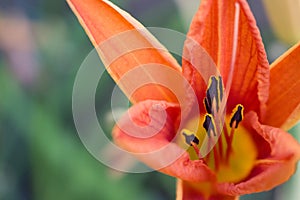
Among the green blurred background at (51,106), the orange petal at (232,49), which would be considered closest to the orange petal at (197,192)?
the orange petal at (232,49)

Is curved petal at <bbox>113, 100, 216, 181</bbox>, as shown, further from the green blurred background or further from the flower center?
the green blurred background

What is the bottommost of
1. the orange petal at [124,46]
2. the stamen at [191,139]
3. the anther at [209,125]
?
the stamen at [191,139]

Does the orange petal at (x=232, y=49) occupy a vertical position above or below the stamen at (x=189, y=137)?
above

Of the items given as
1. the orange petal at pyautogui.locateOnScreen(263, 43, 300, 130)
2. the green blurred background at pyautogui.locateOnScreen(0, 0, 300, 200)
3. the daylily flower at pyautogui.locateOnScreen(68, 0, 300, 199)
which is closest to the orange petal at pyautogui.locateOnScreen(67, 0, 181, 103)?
the daylily flower at pyautogui.locateOnScreen(68, 0, 300, 199)

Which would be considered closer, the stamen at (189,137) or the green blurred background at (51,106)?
the stamen at (189,137)

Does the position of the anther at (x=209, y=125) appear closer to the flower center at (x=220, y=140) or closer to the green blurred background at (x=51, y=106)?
the flower center at (x=220, y=140)

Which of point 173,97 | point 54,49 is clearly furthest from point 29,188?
point 173,97

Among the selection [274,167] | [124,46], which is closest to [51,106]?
[124,46]
